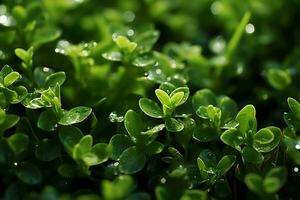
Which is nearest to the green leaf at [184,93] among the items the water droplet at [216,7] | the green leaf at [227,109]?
the green leaf at [227,109]

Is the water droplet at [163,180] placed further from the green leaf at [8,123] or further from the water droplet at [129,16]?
the water droplet at [129,16]

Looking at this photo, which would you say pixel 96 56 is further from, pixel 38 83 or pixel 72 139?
pixel 72 139

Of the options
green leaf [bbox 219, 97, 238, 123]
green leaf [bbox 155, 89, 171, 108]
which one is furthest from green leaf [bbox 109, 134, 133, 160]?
green leaf [bbox 219, 97, 238, 123]

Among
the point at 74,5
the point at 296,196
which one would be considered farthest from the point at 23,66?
the point at 296,196

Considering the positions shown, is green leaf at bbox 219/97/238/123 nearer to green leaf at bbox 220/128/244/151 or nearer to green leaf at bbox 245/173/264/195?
green leaf at bbox 220/128/244/151

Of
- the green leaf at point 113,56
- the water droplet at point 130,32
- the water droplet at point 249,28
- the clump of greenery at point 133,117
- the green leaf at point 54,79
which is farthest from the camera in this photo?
the water droplet at point 249,28

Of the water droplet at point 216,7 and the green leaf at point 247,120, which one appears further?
the water droplet at point 216,7
